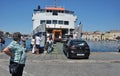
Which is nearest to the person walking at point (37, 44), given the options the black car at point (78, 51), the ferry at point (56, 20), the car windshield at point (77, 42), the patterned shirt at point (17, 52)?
the car windshield at point (77, 42)

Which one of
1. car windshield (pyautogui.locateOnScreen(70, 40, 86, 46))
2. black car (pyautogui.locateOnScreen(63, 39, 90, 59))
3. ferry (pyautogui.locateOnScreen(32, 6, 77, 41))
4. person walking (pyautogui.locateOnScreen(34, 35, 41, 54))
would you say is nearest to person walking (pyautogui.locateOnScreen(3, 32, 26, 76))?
black car (pyautogui.locateOnScreen(63, 39, 90, 59))

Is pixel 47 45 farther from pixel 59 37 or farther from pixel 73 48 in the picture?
pixel 59 37

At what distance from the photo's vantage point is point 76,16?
2087 inches

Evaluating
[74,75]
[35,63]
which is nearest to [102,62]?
[35,63]

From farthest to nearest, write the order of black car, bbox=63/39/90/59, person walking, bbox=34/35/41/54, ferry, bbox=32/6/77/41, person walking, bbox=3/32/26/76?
ferry, bbox=32/6/77/41
person walking, bbox=34/35/41/54
black car, bbox=63/39/90/59
person walking, bbox=3/32/26/76

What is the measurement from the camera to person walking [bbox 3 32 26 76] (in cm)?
814

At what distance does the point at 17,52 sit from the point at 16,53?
4 cm

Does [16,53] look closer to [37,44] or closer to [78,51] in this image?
[78,51]

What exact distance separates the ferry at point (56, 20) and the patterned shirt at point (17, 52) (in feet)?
136

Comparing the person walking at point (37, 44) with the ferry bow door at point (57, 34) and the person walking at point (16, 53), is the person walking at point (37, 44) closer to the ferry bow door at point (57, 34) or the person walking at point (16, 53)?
the person walking at point (16, 53)

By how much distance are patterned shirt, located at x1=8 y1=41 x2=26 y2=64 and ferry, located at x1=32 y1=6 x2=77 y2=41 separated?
136 ft

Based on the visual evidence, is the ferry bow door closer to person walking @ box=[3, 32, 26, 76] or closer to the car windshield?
the car windshield

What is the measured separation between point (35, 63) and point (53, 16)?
32.2 m

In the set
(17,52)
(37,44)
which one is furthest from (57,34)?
(17,52)
